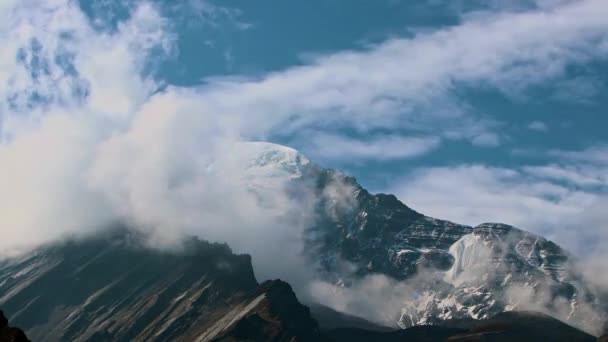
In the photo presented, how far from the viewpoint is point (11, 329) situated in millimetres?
137375
